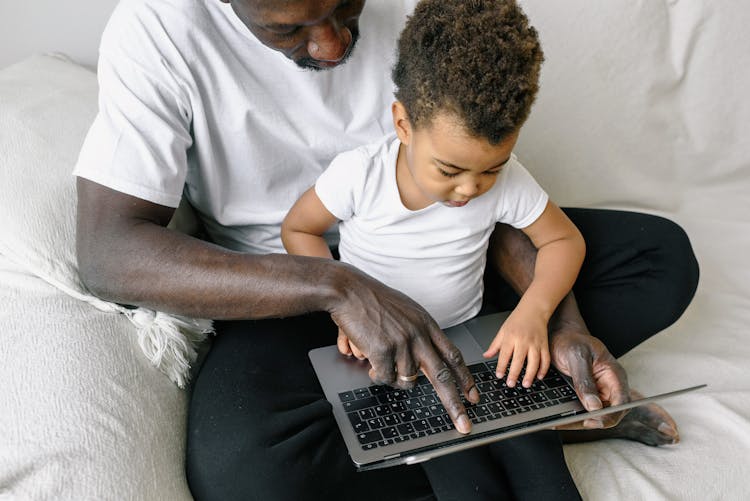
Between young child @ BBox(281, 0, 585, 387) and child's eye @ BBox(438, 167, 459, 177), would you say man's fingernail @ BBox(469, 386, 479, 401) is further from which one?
child's eye @ BBox(438, 167, 459, 177)

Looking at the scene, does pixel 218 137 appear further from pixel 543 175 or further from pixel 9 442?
pixel 543 175

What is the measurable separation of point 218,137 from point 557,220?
52 cm

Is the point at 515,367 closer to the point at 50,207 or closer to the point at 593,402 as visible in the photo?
the point at 593,402

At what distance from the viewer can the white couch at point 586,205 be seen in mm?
896

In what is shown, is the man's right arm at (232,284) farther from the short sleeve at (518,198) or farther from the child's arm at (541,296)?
the short sleeve at (518,198)

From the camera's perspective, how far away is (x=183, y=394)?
3.49 ft

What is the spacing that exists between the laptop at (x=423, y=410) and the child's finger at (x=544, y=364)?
0.01 m

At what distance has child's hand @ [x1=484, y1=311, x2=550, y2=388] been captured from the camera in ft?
3.45

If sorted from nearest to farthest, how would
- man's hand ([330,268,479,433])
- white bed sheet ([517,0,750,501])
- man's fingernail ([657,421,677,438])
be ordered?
1. man's hand ([330,268,479,433])
2. man's fingernail ([657,421,677,438])
3. white bed sheet ([517,0,750,501])

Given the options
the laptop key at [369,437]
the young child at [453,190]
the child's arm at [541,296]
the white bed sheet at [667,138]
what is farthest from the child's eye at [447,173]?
the white bed sheet at [667,138]

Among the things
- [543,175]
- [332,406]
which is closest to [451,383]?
[332,406]

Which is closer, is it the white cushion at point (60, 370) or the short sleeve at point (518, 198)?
the white cushion at point (60, 370)

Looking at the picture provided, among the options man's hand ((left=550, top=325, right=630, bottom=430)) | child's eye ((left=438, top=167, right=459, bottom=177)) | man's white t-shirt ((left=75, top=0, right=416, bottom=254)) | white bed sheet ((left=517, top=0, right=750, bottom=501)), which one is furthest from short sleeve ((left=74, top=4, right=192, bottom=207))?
white bed sheet ((left=517, top=0, right=750, bottom=501))

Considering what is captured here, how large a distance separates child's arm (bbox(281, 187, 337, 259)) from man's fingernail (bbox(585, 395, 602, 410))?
1.32 ft
